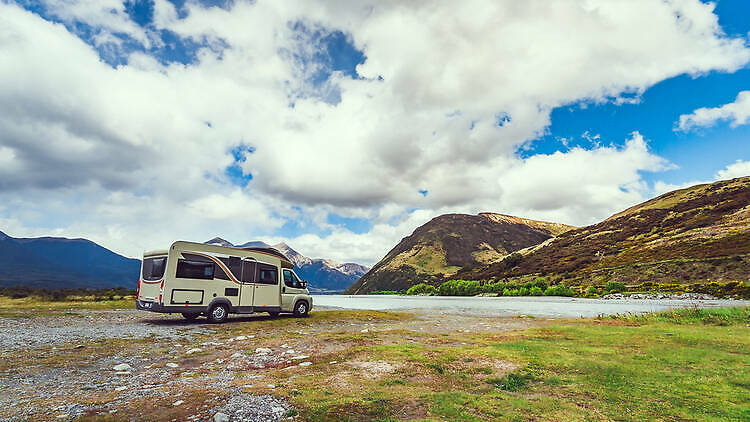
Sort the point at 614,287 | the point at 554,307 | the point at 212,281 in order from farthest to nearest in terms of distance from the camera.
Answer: the point at 614,287 → the point at 554,307 → the point at 212,281

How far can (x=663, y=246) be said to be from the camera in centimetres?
10712

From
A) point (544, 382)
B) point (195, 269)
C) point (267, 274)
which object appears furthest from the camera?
point (267, 274)

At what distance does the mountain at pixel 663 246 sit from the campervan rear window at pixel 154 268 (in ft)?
311

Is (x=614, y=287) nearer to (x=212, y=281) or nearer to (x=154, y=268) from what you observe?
(x=212, y=281)

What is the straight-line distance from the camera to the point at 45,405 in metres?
6.88

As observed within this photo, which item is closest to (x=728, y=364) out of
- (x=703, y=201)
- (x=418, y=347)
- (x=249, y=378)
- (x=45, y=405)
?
(x=418, y=347)

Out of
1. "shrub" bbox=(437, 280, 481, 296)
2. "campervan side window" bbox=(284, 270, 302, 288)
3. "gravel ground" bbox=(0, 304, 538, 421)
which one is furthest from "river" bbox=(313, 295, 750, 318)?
"shrub" bbox=(437, 280, 481, 296)

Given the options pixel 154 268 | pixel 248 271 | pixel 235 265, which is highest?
pixel 235 265

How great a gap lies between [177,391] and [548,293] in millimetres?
98831

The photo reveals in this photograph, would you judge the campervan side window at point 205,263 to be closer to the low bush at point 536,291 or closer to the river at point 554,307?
the river at point 554,307

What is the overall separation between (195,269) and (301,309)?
346 inches

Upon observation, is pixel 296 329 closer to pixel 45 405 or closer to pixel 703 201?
pixel 45 405

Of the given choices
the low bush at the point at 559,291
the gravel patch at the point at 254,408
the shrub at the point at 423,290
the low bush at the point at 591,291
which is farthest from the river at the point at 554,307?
the shrub at the point at 423,290

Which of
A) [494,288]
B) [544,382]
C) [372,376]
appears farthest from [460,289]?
[372,376]
